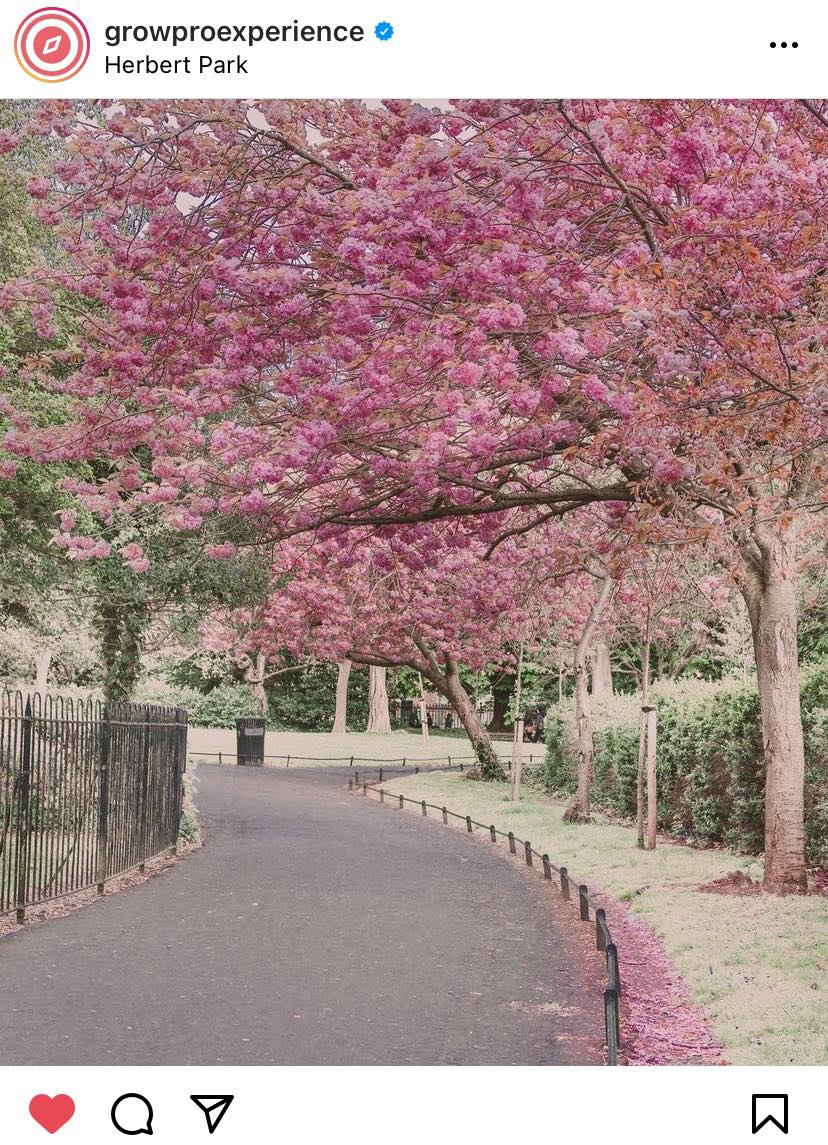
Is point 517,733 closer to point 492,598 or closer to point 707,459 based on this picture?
point 492,598

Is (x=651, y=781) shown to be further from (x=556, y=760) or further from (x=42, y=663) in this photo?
(x=42, y=663)

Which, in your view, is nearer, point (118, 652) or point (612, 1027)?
point (612, 1027)

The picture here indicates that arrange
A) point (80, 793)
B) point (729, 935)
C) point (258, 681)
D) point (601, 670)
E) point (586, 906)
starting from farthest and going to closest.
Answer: point (258, 681) < point (601, 670) < point (80, 793) < point (586, 906) < point (729, 935)

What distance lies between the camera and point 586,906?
11625mm

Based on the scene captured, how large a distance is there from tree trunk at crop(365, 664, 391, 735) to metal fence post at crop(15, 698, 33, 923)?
4491cm

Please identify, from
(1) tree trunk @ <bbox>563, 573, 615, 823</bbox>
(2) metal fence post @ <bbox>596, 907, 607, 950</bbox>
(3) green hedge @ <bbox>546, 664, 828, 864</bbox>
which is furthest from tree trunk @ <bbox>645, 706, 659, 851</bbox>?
(2) metal fence post @ <bbox>596, 907, 607, 950</bbox>

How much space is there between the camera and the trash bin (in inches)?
1588

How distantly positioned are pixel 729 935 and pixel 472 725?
24.5m

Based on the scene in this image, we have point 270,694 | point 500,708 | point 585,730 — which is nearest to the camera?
point 585,730

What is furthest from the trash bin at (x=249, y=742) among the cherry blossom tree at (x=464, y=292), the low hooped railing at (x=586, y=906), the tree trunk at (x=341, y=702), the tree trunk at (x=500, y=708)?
the cherry blossom tree at (x=464, y=292)

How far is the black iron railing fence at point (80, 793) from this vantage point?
11.1 meters

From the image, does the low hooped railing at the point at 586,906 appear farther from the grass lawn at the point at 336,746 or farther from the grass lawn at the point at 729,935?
the grass lawn at the point at 336,746

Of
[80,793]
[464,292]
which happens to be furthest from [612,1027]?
[80,793]

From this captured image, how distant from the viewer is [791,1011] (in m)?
7.82
